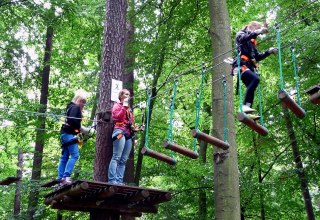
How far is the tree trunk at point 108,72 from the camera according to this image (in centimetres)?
629

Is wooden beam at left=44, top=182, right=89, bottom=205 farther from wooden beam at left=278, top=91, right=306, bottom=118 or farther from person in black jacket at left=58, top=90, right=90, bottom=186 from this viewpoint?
wooden beam at left=278, top=91, right=306, bottom=118

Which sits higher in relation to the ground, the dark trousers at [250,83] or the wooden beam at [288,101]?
the dark trousers at [250,83]

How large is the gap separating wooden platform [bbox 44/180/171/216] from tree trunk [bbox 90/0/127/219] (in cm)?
31

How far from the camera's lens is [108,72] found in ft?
22.6

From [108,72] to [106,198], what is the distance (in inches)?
84.8

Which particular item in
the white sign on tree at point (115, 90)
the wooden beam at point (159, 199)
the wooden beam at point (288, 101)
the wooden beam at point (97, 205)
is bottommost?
the wooden beam at point (97, 205)

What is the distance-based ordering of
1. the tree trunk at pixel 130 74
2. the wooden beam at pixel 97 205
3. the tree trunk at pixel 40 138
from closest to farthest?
the wooden beam at pixel 97 205 < the tree trunk at pixel 130 74 < the tree trunk at pixel 40 138

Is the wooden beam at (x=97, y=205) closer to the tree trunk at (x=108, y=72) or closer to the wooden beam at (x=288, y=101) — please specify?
the tree trunk at (x=108, y=72)

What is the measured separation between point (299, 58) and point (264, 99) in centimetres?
225

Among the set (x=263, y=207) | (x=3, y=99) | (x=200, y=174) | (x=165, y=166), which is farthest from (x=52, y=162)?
(x=263, y=207)

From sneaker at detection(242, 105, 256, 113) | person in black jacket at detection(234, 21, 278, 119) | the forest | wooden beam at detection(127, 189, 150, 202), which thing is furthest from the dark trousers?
wooden beam at detection(127, 189, 150, 202)

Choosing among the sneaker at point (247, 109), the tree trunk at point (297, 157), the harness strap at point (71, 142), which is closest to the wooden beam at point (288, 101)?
the sneaker at point (247, 109)

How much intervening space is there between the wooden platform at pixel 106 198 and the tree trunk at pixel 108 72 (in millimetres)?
309

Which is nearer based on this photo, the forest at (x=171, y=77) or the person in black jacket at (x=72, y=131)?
the person in black jacket at (x=72, y=131)
